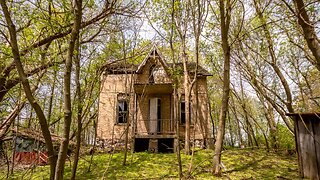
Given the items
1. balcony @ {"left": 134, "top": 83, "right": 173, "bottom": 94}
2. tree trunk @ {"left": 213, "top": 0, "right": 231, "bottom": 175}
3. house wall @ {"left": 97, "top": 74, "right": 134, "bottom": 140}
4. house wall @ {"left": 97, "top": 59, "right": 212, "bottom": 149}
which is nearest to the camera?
tree trunk @ {"left": 213, "top": 0, "right": 231, "bottom": 175}

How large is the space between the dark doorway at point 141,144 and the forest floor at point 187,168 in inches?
94.9

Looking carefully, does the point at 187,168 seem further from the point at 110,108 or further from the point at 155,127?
the point at 110,108

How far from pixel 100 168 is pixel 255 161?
7772mm

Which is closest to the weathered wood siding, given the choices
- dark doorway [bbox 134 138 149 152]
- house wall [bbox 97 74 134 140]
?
dark doorway [bbox 134 138 149 152]

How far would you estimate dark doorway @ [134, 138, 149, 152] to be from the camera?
16312mm

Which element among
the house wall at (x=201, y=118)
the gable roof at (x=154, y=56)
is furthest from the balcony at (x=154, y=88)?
the gable roof at (x=154, y=56)

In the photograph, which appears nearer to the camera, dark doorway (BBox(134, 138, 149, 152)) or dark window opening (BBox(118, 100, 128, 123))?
dark doorway (BBox(134, 138, 149, 152))

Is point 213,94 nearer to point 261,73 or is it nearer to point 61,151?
point 261,73

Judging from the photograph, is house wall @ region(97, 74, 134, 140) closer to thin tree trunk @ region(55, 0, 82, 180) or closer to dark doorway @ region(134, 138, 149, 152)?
dark doorway @ region(134, 138, 149, 152)

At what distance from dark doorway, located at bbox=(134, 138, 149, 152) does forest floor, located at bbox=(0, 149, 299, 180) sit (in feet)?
7.91

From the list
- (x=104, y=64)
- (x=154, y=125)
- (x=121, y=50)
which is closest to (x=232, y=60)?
(x=154, y=125)

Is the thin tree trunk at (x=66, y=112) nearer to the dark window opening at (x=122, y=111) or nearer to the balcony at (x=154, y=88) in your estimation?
the balcony at (x=154, y=88)

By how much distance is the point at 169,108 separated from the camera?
17.4m

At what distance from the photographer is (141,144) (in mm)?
16594
